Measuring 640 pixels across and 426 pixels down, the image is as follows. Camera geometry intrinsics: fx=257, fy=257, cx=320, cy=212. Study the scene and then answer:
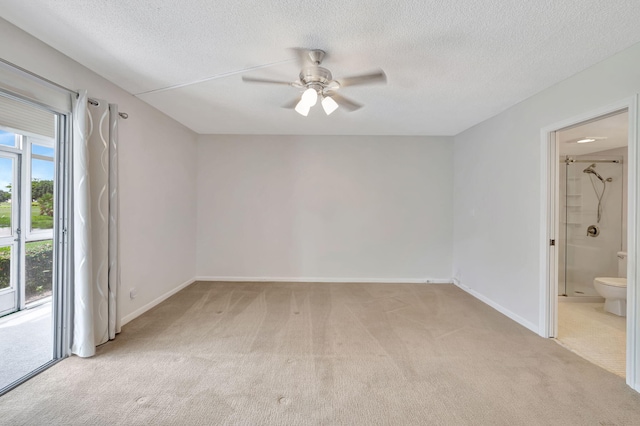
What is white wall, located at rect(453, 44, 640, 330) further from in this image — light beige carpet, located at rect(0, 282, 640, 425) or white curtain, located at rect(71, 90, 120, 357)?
white curtain, located at rect(71, 90, 120, 357)

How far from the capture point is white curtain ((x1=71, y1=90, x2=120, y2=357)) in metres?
2.03

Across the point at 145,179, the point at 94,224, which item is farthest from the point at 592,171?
the point at 94,224

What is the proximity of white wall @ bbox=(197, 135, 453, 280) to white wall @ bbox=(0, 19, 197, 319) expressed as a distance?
0.49 meters

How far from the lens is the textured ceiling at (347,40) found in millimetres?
1469

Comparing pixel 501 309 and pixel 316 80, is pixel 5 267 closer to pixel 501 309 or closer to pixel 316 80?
pixel 316 80

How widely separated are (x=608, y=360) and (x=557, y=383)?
2.44 feet

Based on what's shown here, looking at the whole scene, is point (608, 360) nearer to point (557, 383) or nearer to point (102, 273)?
point (557, 383)

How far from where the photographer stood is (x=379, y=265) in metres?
4.21

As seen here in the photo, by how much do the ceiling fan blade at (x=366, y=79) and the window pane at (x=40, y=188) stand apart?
346cm

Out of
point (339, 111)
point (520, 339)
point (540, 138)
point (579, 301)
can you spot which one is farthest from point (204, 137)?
point (579, 301)

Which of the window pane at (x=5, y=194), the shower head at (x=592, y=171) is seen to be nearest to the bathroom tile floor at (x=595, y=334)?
the shower head at (x=592, y=171)

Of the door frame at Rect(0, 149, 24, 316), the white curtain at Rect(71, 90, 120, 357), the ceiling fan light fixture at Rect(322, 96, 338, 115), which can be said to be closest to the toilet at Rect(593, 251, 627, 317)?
the ceiling fan light fixture at Rect(322, 96, 338, 115)

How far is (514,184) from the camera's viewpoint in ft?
9.46

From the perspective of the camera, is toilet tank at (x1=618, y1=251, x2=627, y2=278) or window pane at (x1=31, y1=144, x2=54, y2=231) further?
toilet tank at (x1=618, y1=251, x2=627, y2=278)
